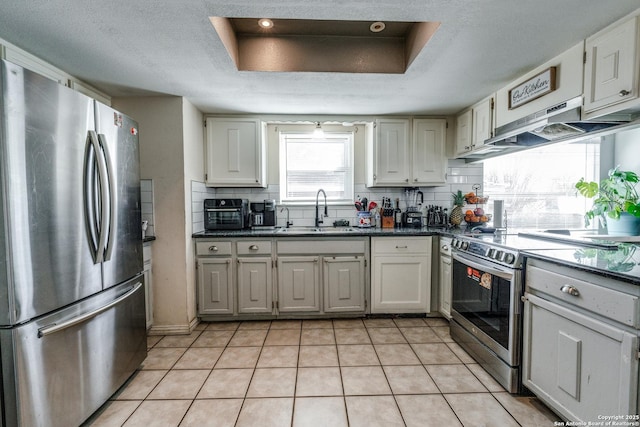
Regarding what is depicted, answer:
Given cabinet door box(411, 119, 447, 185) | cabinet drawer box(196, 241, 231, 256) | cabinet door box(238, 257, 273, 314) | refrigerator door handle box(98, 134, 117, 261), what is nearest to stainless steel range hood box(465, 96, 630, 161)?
cabinet door box(411, 119, 447, 185)

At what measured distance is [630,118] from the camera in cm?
162

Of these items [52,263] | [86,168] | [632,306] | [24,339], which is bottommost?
[24,339]

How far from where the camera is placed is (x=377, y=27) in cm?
196

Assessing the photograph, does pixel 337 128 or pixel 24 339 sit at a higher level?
pixel 337 128

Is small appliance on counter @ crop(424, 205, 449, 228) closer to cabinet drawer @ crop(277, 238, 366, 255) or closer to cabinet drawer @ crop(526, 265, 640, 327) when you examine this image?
cabinet drawer @ crop(277, 238, 366, 255)

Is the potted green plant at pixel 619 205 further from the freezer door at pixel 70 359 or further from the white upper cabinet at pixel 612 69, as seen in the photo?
the freezer door at pixel 70 359

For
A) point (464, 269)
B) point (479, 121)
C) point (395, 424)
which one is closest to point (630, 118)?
point (479, 121)

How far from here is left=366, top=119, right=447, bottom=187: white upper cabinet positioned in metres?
3.16

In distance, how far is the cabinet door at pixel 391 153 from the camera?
3.16 m

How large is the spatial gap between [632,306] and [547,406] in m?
0.95

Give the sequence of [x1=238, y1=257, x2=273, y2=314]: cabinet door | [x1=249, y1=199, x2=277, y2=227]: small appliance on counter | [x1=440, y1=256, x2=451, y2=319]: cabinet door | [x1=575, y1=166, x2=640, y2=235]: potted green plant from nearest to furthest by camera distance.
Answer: [x1=575, y1=166, x2=640, y2=235]: potted green plant
[x1=440, y1=256, x2=451, y2=319]: cabinet door
[x1=238, y1=257, x2=273, y2=314]: cabinet door
[x1=249, y1=199, x2=277, y2=227]: small appliance on counter

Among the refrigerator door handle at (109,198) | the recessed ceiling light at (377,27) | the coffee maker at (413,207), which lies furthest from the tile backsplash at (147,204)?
the coffee maker at (413,207)

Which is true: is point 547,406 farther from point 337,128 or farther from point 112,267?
point 337,128

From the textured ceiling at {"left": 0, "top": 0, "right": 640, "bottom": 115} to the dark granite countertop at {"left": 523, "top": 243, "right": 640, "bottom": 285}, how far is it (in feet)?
4.13
